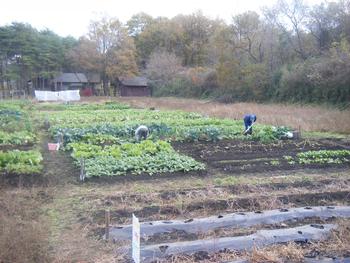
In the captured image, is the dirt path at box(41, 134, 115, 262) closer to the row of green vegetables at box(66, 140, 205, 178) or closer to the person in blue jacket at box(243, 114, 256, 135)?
the row of green vegetables at box(66, 140, 205, 178)

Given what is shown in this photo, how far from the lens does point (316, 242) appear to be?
4754 millimetres

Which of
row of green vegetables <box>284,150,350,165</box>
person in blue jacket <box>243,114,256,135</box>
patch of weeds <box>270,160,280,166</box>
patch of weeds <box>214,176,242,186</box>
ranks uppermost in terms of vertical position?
person in blue jacket <box>243,114,256,135</box>

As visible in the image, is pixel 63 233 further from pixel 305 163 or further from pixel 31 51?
pixel 31 51

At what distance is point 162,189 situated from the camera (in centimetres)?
730

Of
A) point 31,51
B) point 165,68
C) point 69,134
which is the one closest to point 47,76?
point 31,51

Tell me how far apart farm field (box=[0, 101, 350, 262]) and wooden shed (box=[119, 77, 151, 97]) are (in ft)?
129

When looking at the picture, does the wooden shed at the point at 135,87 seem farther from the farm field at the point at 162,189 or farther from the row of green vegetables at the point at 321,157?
the row of green vegetables at the point at 321,157

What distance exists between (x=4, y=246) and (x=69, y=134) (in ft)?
28.8

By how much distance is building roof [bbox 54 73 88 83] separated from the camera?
52884 millimetres

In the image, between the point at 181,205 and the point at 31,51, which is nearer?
the point at 181,205

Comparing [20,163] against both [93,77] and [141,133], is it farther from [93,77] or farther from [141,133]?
[93,77]

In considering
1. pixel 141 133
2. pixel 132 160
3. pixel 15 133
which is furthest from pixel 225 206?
pixel 15 133

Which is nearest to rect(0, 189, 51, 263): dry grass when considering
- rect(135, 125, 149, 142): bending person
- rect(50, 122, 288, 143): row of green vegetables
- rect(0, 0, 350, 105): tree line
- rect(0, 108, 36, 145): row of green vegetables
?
rect(135, 125, 149, 142): bending person

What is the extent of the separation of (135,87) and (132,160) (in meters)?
43.9
